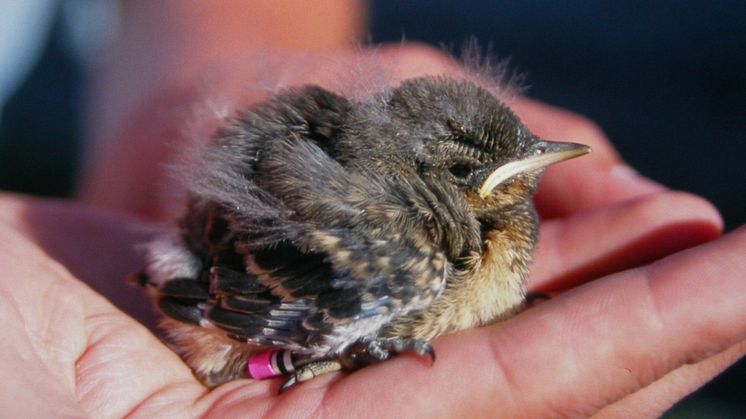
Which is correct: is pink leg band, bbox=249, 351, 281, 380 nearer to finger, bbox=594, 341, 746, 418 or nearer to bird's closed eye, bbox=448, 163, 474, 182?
bird's closed eye, bbox=448, 163, 474, 182

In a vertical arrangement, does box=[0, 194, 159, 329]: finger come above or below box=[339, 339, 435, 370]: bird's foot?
below

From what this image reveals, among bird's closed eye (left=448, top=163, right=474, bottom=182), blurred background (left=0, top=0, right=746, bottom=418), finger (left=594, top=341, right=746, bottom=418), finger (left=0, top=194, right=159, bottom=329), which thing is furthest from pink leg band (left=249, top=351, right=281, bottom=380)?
blurred background (left=0, top=0, right=746, bottom=418)

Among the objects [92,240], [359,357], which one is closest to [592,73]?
[92,240]

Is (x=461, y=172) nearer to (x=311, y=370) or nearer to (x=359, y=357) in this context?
(x=359, y=357)

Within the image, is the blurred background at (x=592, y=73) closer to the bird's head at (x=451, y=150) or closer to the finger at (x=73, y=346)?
the bird's head at (x=451, y=150)

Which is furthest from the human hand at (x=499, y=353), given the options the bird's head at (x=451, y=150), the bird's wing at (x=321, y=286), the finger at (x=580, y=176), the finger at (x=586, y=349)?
the finger at (x=580, y=176)

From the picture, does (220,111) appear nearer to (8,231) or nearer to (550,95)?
(8,231)
